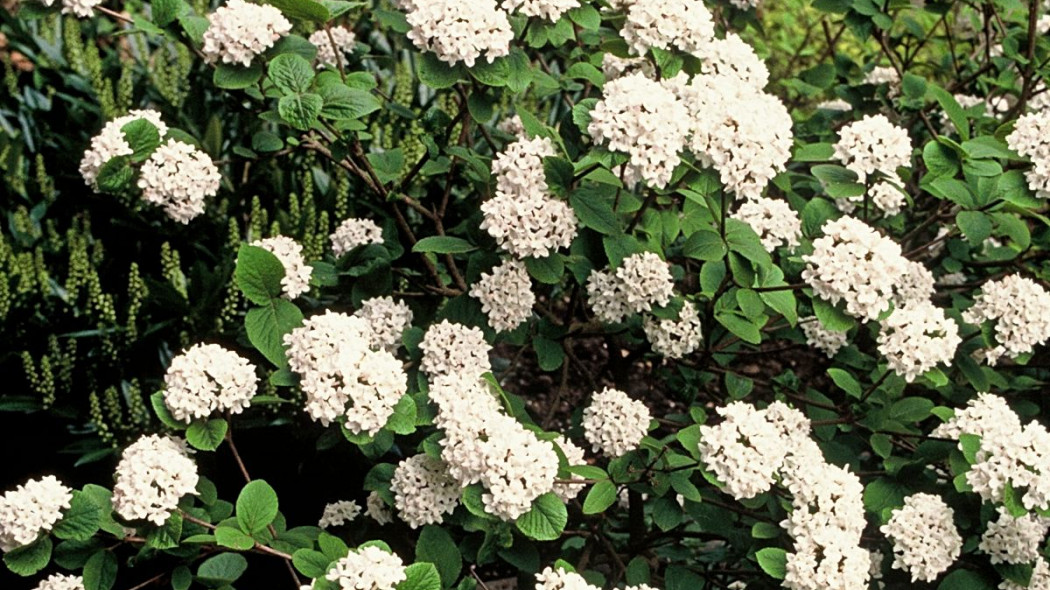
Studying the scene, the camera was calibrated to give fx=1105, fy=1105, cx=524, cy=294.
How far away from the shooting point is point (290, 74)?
2.58 meters

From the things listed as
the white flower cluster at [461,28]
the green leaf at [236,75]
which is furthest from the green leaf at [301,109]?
the white flower cluster at [461,28]

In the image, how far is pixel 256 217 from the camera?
397cm

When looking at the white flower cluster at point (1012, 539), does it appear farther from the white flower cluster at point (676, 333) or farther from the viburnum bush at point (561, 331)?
the white flower cluster at point (676, 333)

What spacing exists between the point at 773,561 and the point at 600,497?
413 mm

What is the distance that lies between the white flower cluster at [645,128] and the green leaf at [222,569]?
125 centimetres

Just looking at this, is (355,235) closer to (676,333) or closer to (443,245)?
(443,245)

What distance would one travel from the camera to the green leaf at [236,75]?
2.64 m

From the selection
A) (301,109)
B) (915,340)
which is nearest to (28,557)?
(301,109)

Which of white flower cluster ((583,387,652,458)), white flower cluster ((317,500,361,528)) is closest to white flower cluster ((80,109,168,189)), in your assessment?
white flower cluster ((317,500,361,528))

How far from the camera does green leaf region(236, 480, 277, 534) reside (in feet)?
7.88

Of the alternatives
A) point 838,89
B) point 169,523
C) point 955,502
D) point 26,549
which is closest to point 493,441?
point 169,523

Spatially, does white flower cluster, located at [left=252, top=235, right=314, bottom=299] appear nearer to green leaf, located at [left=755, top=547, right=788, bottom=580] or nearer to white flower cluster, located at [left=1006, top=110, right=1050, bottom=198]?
green leaf, located at [left=755, top=547, right=788, bottom=580]

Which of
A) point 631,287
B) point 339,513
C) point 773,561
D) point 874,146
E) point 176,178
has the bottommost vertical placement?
A: point 339,513

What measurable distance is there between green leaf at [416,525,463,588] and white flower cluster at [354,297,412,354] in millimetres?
580
